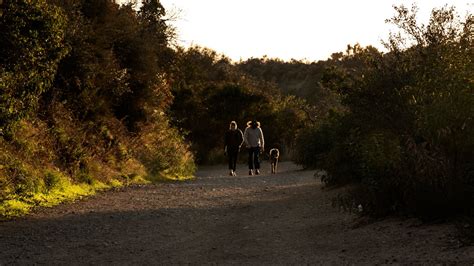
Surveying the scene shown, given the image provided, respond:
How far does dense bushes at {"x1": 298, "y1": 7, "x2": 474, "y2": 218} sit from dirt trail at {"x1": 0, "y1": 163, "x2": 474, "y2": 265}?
1.32 ft

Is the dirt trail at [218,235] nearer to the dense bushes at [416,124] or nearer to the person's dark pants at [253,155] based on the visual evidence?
the dense bushes at [416,124]

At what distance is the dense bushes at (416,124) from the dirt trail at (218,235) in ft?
1.32

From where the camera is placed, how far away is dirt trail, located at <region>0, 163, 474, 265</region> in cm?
675

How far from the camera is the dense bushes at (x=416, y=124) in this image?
727 cm

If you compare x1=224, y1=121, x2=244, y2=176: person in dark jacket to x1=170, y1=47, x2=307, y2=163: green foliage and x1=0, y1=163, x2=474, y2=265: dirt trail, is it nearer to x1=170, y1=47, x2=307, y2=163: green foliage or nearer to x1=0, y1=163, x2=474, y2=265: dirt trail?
x1=0, y1=163, x2=474, y2=265: dirt trail

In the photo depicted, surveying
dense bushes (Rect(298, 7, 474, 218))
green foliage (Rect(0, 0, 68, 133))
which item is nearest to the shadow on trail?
dense bushes (Rect(298, 7, 474, 218))

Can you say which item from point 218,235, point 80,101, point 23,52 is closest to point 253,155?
point 80,101

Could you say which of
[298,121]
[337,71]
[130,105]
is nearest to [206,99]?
[298,121]

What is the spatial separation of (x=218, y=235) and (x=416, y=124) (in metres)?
3.24

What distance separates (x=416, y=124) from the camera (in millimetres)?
8336

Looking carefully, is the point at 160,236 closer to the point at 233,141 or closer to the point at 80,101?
the point at 80,101

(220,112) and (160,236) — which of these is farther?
(220,112)

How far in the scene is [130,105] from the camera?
2036 cm

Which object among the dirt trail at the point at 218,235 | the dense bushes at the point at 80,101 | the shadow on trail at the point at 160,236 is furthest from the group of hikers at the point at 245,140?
the shadow on trail at the point at 160,236
